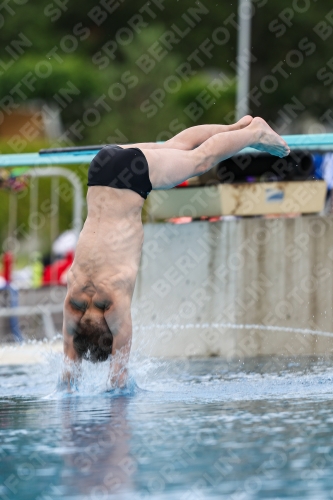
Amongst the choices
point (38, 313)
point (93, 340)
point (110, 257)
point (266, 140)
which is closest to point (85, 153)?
point (266, 140)

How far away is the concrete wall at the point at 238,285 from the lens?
9188 millimetres

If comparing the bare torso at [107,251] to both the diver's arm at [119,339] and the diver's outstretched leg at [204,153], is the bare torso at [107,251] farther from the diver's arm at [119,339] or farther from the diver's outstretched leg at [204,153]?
the diver's outstretched leg at [204,153]

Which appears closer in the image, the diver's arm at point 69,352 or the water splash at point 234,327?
the diver's arm at point 69,352

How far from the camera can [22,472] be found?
376 centimetres

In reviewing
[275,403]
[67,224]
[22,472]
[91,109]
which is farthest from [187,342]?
[91,109]

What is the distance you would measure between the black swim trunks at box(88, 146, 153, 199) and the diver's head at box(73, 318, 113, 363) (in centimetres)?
89

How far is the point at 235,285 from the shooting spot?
31.0ft

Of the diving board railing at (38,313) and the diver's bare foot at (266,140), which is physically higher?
the diver's bare foot at (266,140)

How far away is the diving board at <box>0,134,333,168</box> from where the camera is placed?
897 centimetres

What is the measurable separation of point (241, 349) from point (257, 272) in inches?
28.9

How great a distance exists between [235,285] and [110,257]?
321 centimetres

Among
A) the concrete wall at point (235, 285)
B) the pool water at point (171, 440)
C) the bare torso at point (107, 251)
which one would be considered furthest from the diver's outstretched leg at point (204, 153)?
the concrete wall at point (235, 285)

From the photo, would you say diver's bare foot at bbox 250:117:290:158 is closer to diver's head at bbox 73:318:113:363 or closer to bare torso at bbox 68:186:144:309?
bare torso at bbox 68:186:144:309

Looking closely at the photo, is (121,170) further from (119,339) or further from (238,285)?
(238,285)
